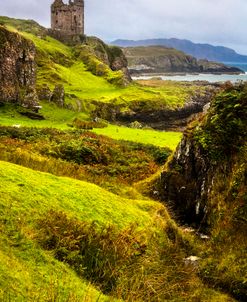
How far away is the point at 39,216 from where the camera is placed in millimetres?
10484

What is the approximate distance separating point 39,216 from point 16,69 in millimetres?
41994

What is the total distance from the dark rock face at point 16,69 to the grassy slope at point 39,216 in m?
34.3

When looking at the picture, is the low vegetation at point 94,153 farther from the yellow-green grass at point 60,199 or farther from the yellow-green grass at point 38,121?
the yellow-green grass at point 38,121

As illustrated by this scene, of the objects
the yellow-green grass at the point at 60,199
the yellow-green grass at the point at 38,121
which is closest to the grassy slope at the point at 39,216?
the yellow-green grass at the point at 60,199

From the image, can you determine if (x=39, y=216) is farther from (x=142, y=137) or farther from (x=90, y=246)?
(x=142, y=137)

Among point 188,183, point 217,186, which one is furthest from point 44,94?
point 217,186

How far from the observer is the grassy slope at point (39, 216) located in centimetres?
750

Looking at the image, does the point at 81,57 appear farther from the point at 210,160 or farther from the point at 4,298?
the point at 4,298

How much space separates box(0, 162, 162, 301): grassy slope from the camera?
7.50 meters

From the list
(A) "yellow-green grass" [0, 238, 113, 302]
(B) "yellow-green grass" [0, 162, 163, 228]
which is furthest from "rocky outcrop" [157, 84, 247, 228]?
(A) "yellow-green grass" [0, 238, 113, 302]

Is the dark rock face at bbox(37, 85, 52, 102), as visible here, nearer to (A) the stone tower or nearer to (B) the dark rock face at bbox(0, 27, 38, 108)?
(B) the dark rock face at bbox(0, 27, 38, 108)

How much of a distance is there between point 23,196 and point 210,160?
8.94 m

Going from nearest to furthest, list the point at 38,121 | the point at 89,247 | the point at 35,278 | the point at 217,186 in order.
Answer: the point at 35,278 → the point at 89,247 → the point at 217,186 → the point at 38,121

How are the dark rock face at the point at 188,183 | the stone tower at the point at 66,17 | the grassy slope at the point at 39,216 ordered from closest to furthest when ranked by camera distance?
the grassy slope at the point at 39,216 → the dark rock face at the point at 188,183 → the stone tower at the point at 66,17
